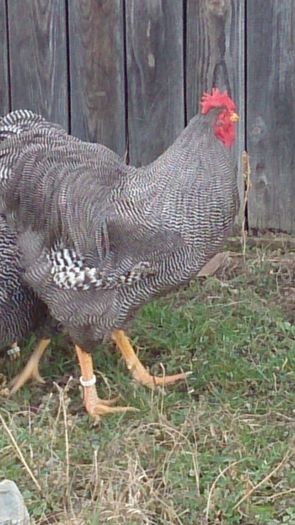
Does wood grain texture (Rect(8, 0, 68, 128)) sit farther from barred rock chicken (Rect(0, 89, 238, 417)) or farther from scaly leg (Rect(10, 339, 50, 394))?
scaly leg (Rect(10, 339, 50, 394))

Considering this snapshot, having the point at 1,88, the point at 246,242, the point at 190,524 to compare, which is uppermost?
the point at 1,88

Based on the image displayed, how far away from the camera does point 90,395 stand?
440cm

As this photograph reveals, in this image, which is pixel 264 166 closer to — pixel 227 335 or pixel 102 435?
pixel 227 335

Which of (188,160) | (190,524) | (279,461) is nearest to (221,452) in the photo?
(279,461)

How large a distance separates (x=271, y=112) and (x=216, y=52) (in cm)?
39

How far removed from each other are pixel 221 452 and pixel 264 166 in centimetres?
213

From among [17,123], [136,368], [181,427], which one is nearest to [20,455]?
[181,427]

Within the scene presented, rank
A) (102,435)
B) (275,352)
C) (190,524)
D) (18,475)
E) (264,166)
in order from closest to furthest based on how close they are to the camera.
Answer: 1. (190,524)
2. (18,475)
3. (102,435)
4. (275,352)
5. (264,166)

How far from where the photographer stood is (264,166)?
574 centimetres

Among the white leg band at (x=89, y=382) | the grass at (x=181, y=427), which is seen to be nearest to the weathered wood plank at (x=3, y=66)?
the grass at (x=181, y=427)

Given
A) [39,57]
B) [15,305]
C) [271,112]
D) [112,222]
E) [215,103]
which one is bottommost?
[15,305]

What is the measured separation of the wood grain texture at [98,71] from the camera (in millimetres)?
5594

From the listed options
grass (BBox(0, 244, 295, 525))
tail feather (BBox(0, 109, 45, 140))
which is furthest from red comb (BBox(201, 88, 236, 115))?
grass (BBox(0, 244, 295, 525))

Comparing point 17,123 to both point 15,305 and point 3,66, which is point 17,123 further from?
point 3,66
